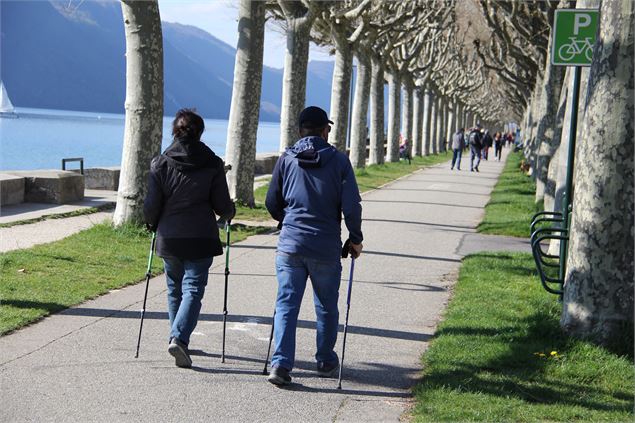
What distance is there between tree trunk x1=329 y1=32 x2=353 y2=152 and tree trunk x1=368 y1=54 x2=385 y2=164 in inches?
417

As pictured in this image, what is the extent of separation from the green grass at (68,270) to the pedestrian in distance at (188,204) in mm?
1651

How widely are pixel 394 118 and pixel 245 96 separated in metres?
30.0

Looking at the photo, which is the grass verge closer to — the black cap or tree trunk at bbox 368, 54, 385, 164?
tree trunk at bbox 368, 54, 385, 164

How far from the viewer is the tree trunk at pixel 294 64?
75.8ft

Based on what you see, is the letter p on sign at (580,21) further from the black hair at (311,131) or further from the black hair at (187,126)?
the black hair at (187,126)

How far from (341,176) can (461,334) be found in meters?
2.25

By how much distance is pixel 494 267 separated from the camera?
1325cm

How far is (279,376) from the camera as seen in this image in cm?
680

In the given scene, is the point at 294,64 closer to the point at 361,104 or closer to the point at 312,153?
the point at 361,104

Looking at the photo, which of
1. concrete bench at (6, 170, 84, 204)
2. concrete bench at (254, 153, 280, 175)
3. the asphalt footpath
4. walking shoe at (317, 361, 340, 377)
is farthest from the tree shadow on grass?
concrete bench at (254, 153, 280, 175)

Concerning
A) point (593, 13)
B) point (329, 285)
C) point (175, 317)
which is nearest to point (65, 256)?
point (175, 317)

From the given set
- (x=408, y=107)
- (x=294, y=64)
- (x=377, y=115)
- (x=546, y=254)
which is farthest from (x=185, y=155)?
(x=408, y=107)

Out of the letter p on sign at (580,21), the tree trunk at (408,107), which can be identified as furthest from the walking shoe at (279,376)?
the tree trunk at (408,107)

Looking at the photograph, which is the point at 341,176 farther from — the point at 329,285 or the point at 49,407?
the point at 49,407
